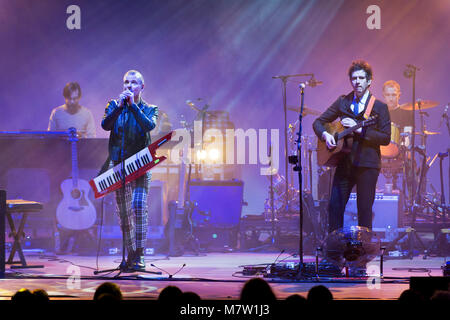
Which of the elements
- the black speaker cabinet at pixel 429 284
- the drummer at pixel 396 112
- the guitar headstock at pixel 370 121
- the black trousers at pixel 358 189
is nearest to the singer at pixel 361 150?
the black trousers at pixel 358 189

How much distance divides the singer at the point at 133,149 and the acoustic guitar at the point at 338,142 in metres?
1.81

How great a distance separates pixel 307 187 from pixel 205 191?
9.20ft

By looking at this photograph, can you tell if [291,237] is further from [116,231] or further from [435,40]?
[435,40]

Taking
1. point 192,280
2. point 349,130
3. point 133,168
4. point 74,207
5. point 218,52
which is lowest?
point 192,280

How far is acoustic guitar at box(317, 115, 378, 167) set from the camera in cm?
570

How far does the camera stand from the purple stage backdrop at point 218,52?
11.9 metres

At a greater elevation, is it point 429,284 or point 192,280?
point 429,284

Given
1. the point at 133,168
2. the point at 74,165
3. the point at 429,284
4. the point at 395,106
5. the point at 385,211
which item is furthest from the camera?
the point at 395,106

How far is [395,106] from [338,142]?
5222mm

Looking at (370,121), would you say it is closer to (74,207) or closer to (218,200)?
(218,200)

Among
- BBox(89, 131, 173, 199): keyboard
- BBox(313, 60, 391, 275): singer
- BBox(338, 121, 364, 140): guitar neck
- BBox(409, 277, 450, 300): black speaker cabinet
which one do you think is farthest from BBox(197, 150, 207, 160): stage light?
BBox(409, 277, 450, 300): black speaker cabinet

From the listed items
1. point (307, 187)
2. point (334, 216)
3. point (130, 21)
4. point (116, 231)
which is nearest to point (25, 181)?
point (116, 231)

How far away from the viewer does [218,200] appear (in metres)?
9.49

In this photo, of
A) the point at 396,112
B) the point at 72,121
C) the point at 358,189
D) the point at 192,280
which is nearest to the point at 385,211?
the point at 396,112
